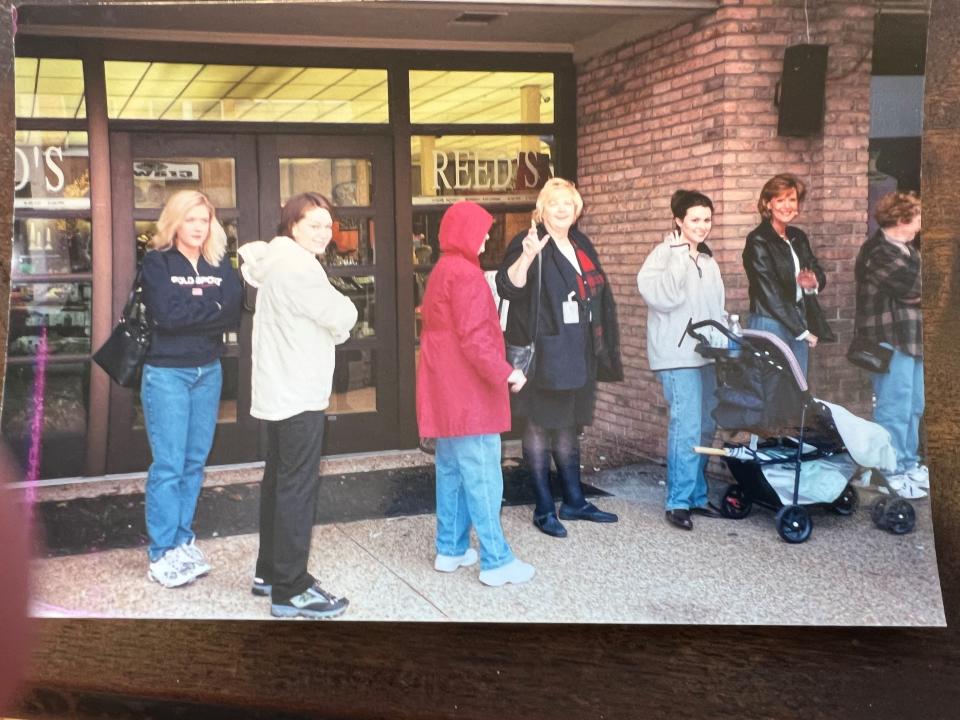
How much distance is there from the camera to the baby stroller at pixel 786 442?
273 centimetres

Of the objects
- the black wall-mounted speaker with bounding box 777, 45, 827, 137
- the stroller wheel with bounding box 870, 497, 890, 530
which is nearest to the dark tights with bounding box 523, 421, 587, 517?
the stroller wheel with bounding box 870, 497, 890, 530

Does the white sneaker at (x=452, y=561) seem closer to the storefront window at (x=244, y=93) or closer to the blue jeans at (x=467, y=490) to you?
the blue jeans at (x=467, y=490)

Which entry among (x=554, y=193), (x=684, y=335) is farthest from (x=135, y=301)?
(x=684, y=335)

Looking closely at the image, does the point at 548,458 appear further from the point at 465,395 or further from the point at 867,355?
the point at 867,355

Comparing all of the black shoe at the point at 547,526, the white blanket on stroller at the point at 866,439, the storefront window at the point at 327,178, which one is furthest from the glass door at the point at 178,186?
the white blanket on stroller at the point at 866,439

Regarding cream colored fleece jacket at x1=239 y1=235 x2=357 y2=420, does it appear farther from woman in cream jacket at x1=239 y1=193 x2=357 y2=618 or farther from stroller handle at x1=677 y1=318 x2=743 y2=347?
stroller handle at x1=677 y1=318 x2=743 y2=347

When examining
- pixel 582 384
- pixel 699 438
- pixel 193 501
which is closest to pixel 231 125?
pixel 193 501

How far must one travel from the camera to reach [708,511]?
2816mm

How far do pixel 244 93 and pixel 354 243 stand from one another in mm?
542

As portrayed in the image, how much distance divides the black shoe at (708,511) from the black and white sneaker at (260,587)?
51.6 inches

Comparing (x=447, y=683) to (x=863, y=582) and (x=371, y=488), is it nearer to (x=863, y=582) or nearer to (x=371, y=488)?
(x=371, y=488)

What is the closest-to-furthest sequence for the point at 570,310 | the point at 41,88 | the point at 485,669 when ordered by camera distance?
the point at 41,88
the point at 570,310
the point at 485,669

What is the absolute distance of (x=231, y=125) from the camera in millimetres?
2637

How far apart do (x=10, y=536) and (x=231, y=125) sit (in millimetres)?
1760
